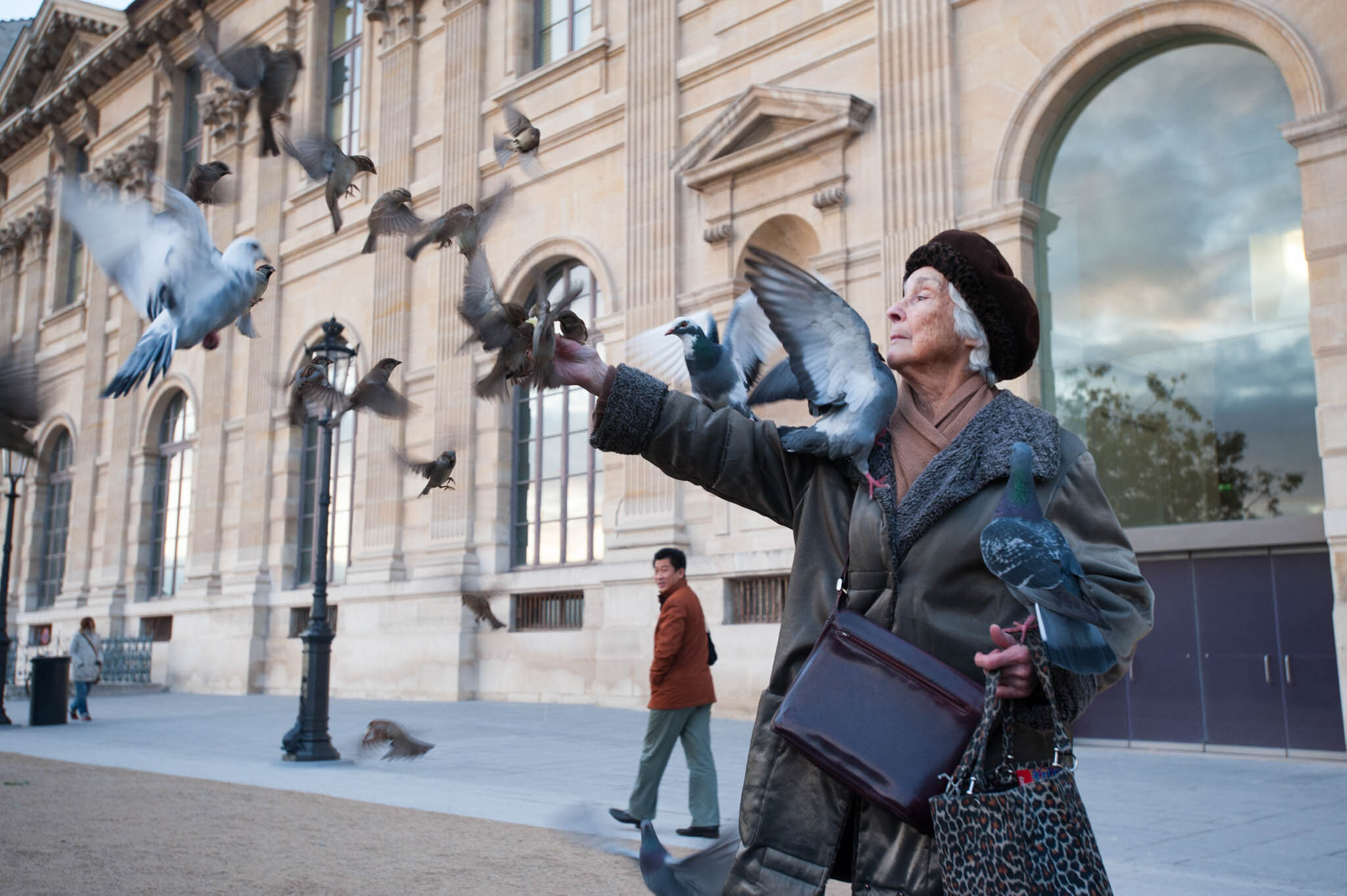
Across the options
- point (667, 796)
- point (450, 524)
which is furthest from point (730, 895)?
point (450, 524)

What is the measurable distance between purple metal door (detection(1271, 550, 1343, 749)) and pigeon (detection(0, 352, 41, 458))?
1080 cm

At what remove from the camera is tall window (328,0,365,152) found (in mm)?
22812

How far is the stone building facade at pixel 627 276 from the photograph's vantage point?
11.1 m

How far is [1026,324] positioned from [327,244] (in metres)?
21.9

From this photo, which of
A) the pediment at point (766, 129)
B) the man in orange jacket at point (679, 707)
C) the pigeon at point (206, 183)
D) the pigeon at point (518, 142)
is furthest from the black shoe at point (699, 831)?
the pediment at point (766, 129)

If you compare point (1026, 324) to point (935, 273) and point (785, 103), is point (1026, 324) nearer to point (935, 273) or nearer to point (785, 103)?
point (935, 273)

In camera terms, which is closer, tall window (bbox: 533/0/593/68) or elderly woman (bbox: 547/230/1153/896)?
elderly woman (bbox: 547/230/1153/896)

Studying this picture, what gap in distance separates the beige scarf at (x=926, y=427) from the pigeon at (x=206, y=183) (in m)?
3.20

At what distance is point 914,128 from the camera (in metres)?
13.5

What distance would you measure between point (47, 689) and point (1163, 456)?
49.7ft

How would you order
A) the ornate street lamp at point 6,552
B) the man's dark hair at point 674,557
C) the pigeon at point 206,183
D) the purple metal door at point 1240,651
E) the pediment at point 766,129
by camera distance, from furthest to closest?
the ornate street lamp at point 6,552
the pediment at point 766,129
the purple metal door at point 1240,651
the man's dark hair at point 674,557
the pigeon at point 206,183

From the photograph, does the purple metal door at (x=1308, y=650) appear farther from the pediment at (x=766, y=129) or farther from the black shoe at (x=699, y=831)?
the pediment at (x=766, y=129)

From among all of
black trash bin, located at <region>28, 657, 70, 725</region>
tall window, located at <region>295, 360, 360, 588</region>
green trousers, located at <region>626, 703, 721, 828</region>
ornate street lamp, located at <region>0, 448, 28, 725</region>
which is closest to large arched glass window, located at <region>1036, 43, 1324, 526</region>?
green trousers, located at <region>626, 703, 721, 828</region>

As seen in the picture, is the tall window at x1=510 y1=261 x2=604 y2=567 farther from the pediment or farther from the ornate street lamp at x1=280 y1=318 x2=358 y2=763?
the ornate street lamp at x1=280 y1=318 x2=358 y2=763
